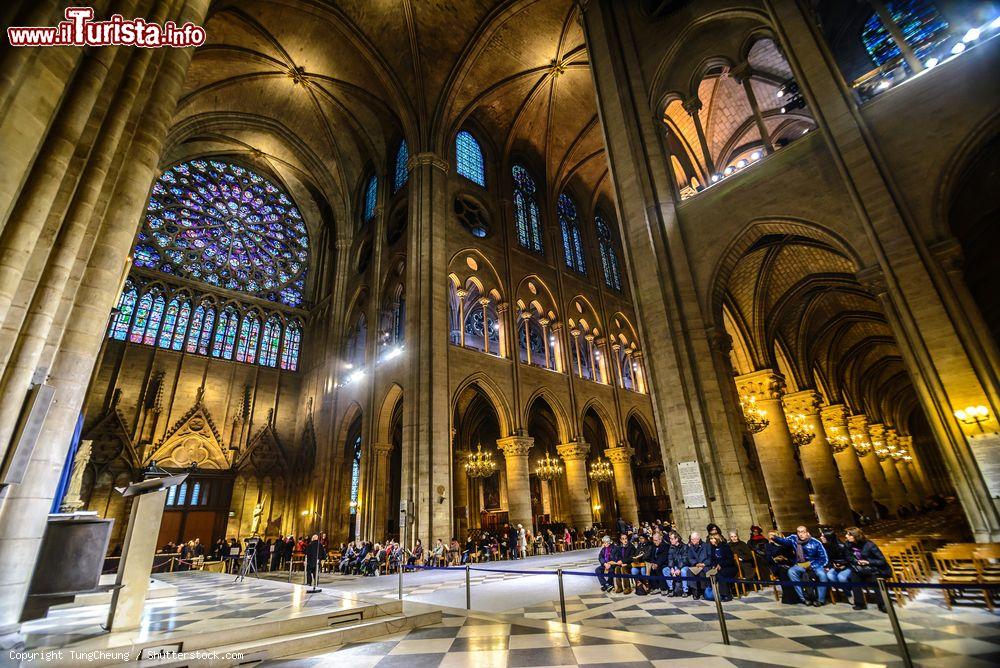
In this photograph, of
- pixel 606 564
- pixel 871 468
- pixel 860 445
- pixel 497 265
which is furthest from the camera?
pixel 871 468

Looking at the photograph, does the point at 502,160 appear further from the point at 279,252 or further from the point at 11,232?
the point at 11,232

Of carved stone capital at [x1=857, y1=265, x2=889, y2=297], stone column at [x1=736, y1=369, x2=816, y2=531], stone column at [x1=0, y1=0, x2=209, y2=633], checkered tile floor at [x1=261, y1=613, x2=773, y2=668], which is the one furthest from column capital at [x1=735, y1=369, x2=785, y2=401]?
stone column at [x1=0, y1=0, x2=209, y2=633]

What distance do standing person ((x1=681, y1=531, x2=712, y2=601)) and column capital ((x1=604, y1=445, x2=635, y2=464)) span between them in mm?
12823

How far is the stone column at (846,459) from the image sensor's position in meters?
16.3

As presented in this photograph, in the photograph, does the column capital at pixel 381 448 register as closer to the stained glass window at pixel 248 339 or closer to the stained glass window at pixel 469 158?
the stained glass window at pixel 248 339

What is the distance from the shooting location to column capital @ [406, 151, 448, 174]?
17344 mm

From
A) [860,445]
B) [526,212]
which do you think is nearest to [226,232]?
[526,212]

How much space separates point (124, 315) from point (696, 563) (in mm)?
22317

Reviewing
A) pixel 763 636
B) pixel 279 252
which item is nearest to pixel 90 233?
pixel 763 636

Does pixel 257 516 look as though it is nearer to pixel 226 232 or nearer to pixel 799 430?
pixel 226 232

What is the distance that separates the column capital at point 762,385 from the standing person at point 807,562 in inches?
290

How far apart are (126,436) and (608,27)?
69.5 feet

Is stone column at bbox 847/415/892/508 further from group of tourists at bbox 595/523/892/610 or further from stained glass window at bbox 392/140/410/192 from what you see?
stained glass window at bbox 392/140/410/192

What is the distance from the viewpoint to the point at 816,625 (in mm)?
4297
